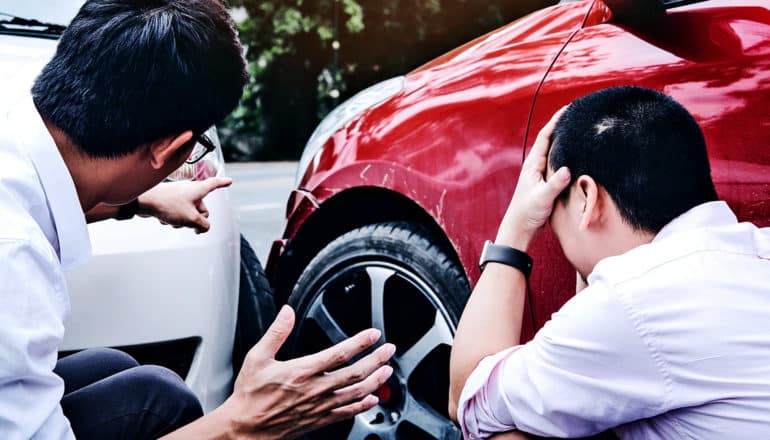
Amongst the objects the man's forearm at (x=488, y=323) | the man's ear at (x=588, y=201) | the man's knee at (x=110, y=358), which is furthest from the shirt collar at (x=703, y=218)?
the man's knee at (x=110, y=358)

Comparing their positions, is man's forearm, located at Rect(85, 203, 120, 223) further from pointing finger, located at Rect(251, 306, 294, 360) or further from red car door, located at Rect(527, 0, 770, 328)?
red car door, located at Rect(527, 0, 770, 328)

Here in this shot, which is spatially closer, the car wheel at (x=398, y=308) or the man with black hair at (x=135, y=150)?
the man with black hair at (x=135, y=150)

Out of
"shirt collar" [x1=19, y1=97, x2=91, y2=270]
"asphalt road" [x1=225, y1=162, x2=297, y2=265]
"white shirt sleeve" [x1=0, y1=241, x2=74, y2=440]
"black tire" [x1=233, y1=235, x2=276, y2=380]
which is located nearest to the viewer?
"white shirt sleeve" [x1=0, y1=241, x2=74, y2=440]

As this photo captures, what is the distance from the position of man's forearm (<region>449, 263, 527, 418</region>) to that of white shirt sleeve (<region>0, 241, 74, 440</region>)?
2.50ft

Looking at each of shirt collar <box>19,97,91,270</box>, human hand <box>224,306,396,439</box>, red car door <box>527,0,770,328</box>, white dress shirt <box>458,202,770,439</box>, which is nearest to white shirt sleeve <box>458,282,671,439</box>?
white dress shirt <box>458,202,770,439</box>

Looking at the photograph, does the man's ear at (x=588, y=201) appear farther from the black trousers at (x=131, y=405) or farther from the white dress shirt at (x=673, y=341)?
the black trousers at (x=131, y=405)

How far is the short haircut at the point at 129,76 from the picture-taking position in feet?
4.74

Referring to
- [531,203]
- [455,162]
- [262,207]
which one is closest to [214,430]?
[531,203]

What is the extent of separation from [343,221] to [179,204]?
0.58 metres

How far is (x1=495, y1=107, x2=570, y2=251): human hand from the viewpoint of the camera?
1631mm

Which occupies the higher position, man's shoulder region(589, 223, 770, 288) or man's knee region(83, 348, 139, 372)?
man's shoulder region(589, 223, 770, 288)

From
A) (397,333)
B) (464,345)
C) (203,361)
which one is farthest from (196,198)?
(464,345)

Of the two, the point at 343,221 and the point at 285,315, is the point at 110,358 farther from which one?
the point at 343,221

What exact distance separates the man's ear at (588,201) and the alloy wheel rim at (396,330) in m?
0.74
